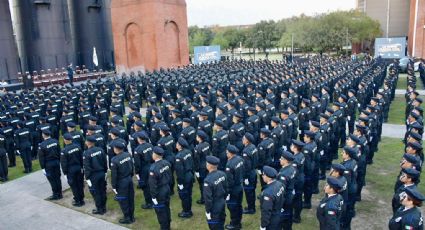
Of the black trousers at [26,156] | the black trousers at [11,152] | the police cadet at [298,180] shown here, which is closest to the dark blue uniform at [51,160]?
the black trousers at [26,156]

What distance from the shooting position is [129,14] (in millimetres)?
29844

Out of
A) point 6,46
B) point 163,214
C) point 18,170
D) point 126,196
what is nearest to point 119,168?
point 126,196

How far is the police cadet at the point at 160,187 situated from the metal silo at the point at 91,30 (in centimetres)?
3339

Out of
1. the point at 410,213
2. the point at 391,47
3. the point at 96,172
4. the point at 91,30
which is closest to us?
the point at 410,213

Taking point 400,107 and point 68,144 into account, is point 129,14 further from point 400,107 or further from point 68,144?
point 68,144

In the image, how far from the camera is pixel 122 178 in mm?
6949

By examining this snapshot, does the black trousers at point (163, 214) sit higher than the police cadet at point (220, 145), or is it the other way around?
the police cadet at point (220, 145)

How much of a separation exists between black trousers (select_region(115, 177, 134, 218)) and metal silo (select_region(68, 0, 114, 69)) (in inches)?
1289

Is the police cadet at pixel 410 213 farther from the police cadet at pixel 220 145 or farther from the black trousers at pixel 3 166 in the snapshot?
the black trousers at pixel 3 166

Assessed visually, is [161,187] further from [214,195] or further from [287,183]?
[287,183]

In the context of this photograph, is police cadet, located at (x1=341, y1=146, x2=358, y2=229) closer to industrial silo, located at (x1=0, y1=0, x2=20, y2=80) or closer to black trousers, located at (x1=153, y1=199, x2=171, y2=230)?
black trousers, located at (x1=153, y1=199, x2=171, y2=230)

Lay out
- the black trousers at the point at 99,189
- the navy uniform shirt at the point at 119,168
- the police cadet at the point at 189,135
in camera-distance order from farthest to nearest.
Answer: the police cadet at the point at 189,135 → the black trousers at the point at 99,189 → the navy uniform shirt at the point at 119,168

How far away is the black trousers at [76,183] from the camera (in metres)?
7.95

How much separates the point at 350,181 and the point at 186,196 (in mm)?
3178
